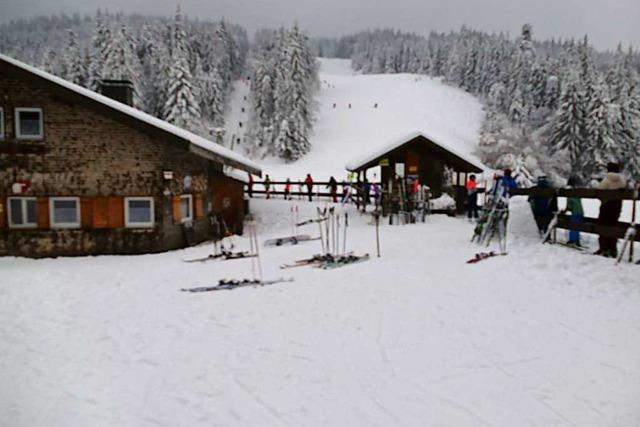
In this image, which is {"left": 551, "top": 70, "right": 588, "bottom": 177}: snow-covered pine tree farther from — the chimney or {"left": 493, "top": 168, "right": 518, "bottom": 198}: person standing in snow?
the chimney

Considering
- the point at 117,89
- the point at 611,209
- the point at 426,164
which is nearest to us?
the point at 611,209

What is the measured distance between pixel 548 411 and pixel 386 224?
15323 mm

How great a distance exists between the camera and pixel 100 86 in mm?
18125

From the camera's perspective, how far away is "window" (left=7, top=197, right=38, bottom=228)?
14.0m

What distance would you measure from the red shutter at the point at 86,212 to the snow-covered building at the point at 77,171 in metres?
0.03

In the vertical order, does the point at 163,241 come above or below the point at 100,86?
below

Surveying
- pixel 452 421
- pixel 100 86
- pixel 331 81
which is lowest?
pixel 452 421

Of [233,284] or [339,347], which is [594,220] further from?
[233,284]

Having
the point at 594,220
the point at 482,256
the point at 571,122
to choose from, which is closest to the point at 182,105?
the point at 482,256

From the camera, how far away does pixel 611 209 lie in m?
9.44

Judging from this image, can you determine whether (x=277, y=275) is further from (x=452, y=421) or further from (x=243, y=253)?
(x=452, y=421)

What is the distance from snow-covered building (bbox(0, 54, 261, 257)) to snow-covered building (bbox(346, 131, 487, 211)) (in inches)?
407

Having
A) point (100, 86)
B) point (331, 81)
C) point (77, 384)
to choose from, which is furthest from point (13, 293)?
point (331, 81)

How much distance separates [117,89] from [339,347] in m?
16.3
